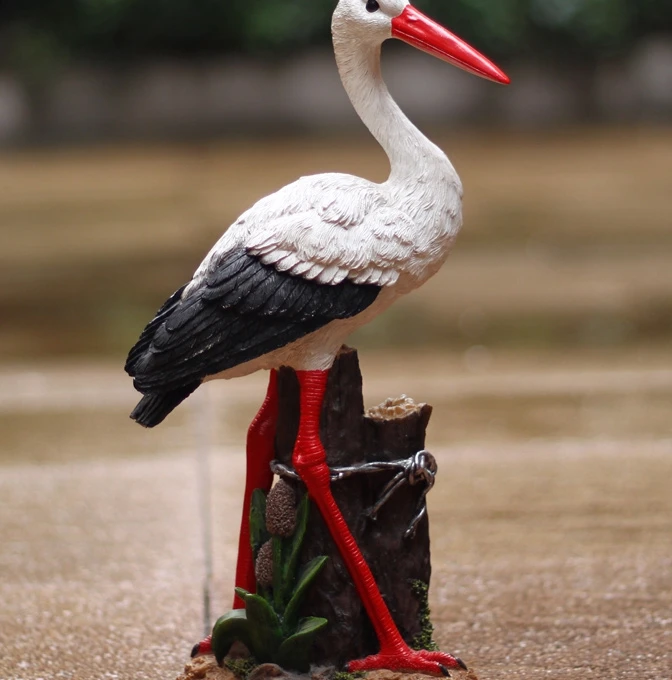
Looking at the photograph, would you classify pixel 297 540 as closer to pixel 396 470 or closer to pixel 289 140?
A: pixel 396 470

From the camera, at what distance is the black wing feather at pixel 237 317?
1.91 meters

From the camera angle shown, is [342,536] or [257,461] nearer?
[342,536]

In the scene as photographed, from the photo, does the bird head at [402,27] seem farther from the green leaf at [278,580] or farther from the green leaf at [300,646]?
the green leaf at [300,646]

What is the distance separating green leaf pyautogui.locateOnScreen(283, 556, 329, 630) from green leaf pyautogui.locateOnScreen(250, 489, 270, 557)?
0.34ft

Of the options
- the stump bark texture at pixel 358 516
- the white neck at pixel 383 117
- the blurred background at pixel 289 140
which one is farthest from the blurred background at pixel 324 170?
the white neck at pixel 383 117

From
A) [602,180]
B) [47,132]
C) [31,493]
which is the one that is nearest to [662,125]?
[602,180]

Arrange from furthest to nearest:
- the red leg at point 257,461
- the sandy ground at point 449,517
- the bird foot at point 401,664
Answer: the sandy ground at point 449,517
the red leg at point 257,461
the bird foot at point 401,664

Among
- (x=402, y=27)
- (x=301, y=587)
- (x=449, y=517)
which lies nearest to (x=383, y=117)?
(x=402, y=27)

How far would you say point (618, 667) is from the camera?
241 centimetres

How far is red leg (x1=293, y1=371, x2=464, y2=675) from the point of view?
6.49 feet

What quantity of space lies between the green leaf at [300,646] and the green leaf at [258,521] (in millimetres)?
170

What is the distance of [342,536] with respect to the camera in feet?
6.53

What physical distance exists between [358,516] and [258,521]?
0.19 m

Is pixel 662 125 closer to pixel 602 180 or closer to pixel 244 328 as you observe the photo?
pixel 602 180
